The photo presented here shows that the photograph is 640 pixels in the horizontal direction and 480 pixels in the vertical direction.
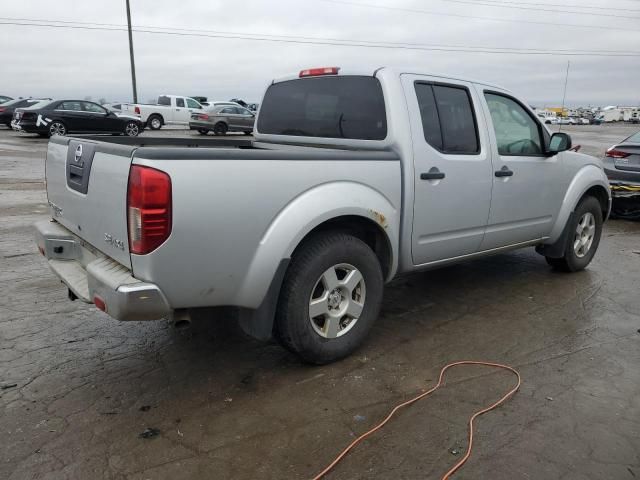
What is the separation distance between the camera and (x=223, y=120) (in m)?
24.3

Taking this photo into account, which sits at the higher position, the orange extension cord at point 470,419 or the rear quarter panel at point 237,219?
the rear quarter panel at point 237,219

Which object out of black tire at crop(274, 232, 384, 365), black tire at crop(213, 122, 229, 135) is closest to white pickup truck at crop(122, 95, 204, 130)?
black tire at crop(213, 122, 229, 135)

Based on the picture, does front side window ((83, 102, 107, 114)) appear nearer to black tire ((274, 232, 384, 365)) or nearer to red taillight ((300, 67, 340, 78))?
red taillight ((300, 67, 340, 78))

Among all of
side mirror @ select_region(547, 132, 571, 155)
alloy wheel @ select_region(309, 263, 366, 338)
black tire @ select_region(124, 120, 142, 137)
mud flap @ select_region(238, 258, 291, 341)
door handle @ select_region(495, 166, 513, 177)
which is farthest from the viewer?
black tire @ select_region(124, 120, 142, 137)

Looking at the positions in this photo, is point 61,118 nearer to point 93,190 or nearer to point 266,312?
point 93,190

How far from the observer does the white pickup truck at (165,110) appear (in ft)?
86.2

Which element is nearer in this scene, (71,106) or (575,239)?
(575,239)

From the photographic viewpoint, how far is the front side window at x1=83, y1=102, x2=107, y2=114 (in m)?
19.8

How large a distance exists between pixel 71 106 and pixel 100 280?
62.8ft

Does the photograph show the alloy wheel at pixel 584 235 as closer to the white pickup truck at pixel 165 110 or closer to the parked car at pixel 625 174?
the parked car at pixel 625 174

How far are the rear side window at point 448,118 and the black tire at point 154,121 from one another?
24786 mm

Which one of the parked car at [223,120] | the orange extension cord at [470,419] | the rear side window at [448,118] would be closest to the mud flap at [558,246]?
the rear side window at [448,118]

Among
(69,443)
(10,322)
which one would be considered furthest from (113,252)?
(10,322)

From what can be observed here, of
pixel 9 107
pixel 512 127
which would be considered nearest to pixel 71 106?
pixel 9 107
